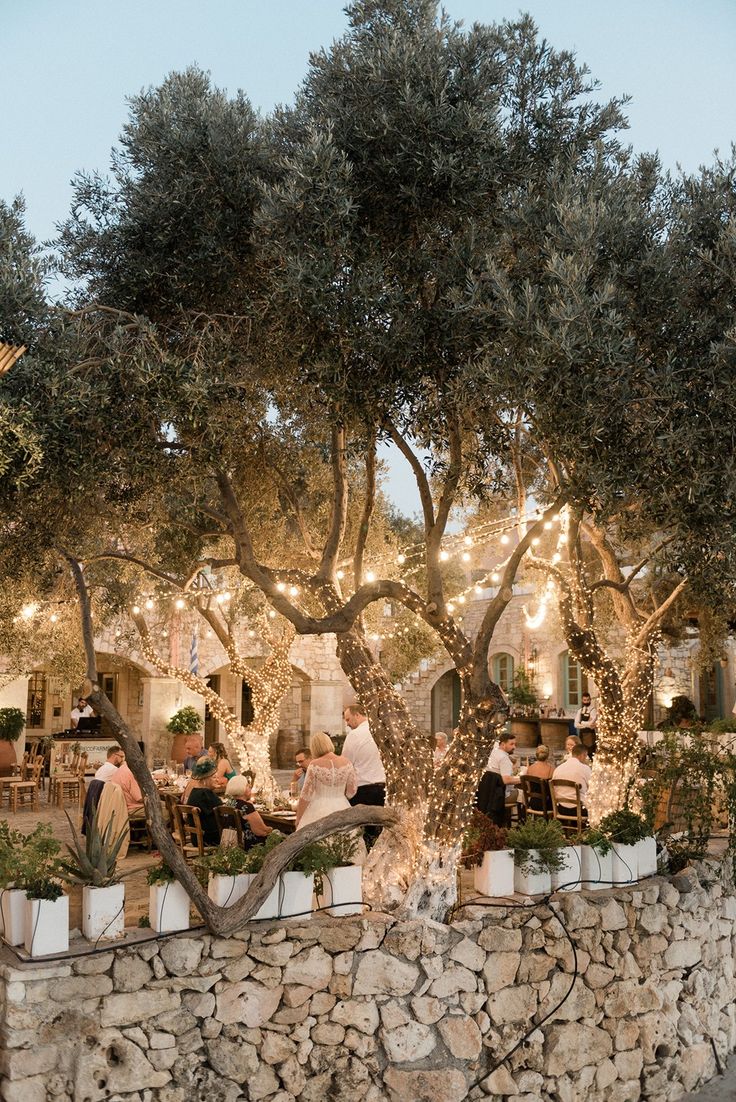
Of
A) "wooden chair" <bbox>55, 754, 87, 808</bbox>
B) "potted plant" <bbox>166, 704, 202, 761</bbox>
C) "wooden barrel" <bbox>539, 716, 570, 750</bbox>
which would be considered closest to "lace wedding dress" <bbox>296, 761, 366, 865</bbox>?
"wooden chair" <bbox>55, 754, 87, 808</bbox>

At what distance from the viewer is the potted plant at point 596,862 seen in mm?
6387

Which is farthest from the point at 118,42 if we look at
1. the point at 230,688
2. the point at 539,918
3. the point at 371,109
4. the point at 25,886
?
the point at 230,688

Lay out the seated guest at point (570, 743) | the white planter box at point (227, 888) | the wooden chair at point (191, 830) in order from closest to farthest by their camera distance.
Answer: the white planter box at point (227, 888) → the wooden chair at point (191, 830) → the seated guest at point (570, 743)

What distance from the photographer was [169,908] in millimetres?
5020

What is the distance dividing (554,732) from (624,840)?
13.0m

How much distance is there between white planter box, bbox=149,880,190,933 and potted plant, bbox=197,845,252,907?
25 cm

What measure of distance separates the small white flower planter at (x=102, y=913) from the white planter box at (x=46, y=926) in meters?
0.16

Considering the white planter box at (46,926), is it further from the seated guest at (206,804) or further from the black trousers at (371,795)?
the black trousers at (371,795)

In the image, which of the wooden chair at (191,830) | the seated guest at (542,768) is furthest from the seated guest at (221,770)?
the seated guest at (542,768)

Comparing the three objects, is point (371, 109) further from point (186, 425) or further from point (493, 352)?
point (186, 425)

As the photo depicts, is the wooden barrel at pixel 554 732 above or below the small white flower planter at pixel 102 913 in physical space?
above

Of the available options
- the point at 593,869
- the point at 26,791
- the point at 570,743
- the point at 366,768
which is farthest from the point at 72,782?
the point at 593,869

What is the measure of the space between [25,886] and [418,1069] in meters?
2.66

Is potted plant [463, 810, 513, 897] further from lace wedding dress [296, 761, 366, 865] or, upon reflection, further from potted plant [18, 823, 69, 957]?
potted plant [18, 823, 69, 957]
